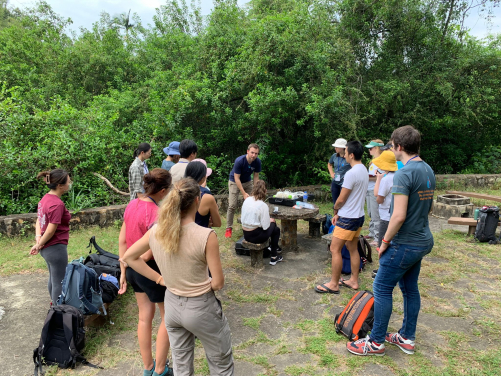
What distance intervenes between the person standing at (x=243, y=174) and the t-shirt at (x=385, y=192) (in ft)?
7.27

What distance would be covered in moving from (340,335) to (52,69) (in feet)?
38.6

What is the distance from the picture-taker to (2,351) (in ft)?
11.1

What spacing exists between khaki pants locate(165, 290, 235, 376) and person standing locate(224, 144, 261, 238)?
3868 millimetres

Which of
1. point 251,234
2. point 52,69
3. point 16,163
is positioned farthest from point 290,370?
point 52,69

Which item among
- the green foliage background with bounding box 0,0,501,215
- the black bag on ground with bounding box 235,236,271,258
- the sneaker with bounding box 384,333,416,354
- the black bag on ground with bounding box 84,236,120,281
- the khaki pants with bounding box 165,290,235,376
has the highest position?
the green foliage background with bounding box 0,0,501,215

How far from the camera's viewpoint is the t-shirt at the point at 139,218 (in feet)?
9.05

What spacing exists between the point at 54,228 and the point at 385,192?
398cm

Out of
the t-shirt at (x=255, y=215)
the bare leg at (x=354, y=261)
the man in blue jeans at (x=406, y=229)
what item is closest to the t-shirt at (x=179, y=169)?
the t-shirt at (x=255, y=215)

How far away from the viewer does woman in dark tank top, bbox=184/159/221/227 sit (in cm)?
305

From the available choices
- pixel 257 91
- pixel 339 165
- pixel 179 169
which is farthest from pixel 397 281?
pixel 257 91

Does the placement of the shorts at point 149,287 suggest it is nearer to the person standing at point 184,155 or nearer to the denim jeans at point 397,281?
the person standing at point 184,155

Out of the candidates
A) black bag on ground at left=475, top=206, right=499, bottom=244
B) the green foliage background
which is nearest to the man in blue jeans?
black bag on ground at left=475, top=206, right=499, bottom=244

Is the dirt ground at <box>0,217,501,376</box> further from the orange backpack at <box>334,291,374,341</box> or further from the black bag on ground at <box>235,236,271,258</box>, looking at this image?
the black bag on ground at <box>235,236,271,258</box>

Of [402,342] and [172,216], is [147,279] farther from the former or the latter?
[402,342]
